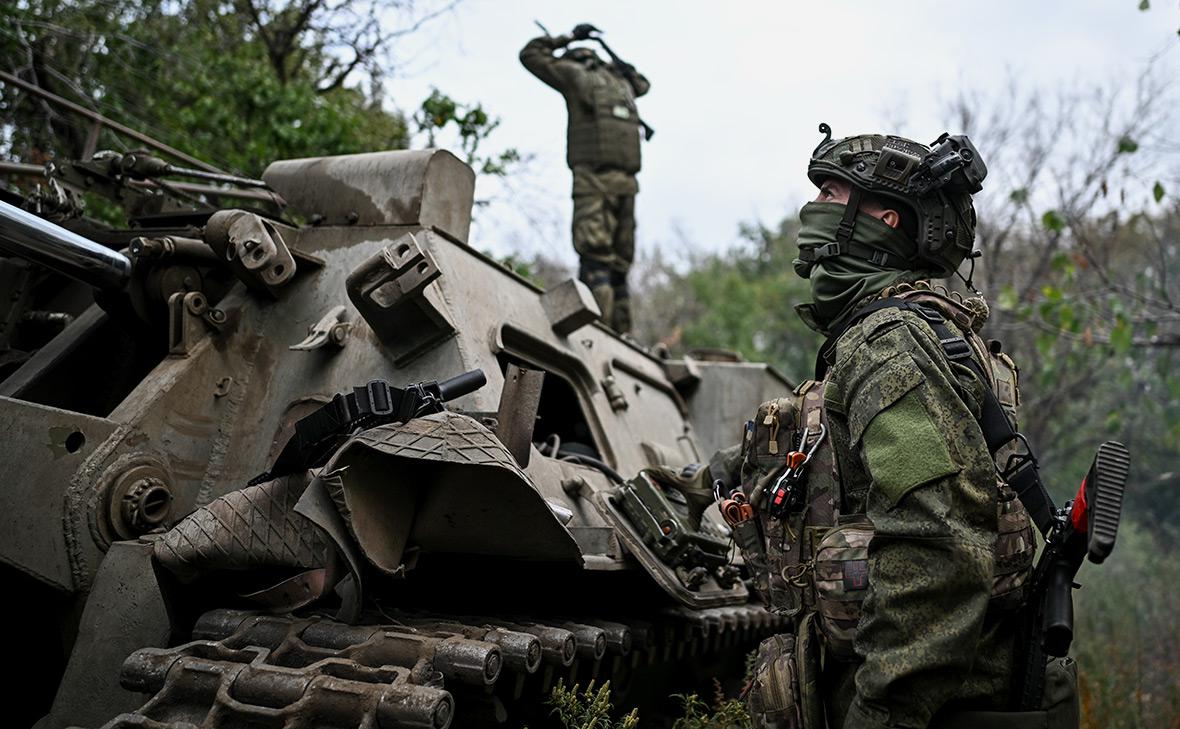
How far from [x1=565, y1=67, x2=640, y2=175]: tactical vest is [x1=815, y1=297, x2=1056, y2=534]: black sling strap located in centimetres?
552

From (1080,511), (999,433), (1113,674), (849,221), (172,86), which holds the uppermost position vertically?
(172,86)

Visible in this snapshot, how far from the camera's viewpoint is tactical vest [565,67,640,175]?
8.20 m

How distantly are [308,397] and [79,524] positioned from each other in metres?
0.82

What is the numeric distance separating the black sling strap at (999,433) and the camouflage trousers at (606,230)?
17.0 ft

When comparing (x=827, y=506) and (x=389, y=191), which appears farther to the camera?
(x=389, y=191)

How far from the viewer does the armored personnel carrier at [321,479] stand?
2957mm

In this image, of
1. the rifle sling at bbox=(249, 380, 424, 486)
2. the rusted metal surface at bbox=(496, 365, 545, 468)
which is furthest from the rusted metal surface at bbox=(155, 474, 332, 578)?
the rusted metal surface at bbox=(496, 365, 545, 468)

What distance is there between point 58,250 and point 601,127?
493 centimetres

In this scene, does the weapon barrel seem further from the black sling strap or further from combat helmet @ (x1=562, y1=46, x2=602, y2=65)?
combat helmet @ (x1=562, y1=46, x2=602, y2=65)

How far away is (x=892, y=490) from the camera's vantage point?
8.26ft

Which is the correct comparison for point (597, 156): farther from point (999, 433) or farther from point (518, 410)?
point (999, 433)

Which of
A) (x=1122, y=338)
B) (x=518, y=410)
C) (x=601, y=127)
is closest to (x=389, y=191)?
(x=518, y=410)

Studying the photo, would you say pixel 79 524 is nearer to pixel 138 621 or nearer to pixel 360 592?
pixel 138 621

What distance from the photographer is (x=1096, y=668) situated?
8477 millimetres
